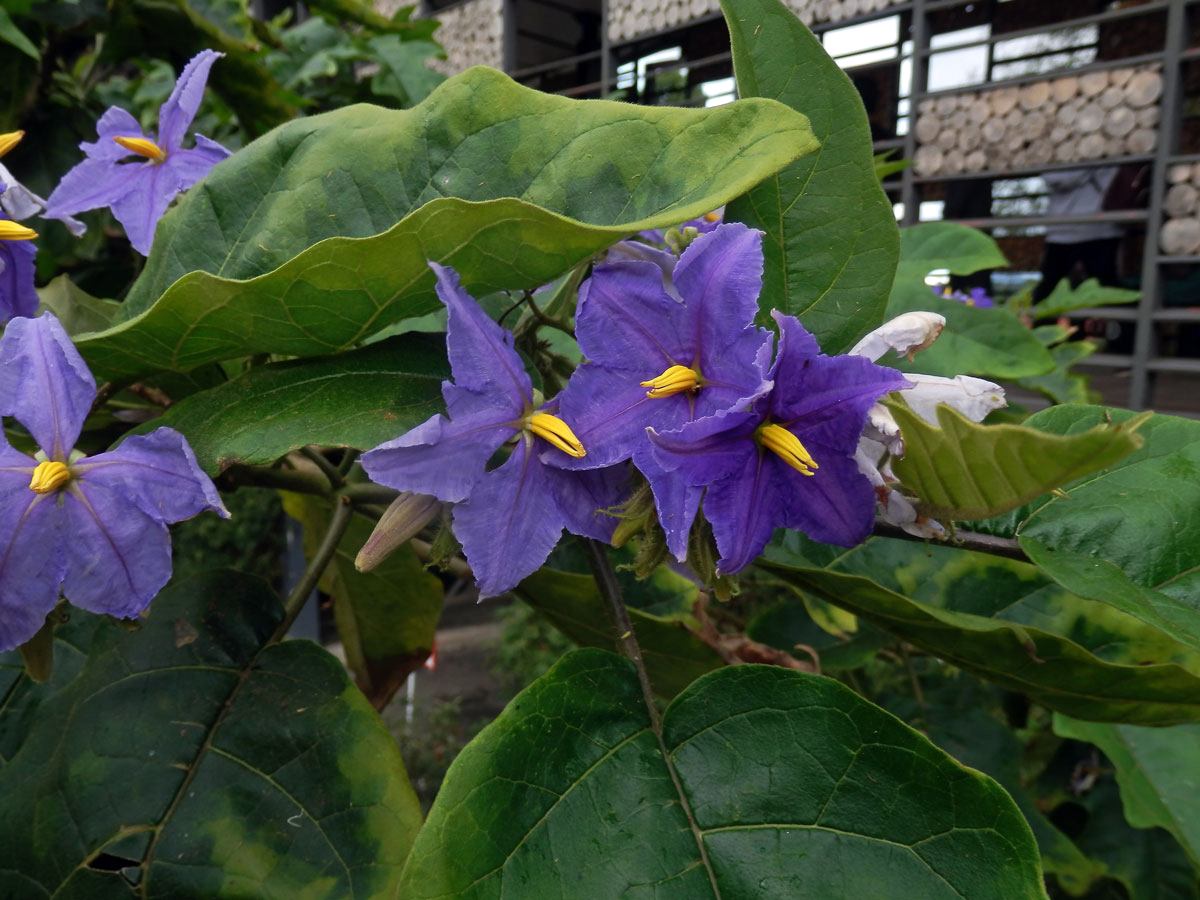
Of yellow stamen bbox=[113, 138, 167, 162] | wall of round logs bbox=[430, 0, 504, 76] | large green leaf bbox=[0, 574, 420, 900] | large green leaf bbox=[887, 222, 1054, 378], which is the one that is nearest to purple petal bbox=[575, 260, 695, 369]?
large green leaf bbox=[0, 574, 420, 900]

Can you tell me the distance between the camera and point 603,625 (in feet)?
2.64

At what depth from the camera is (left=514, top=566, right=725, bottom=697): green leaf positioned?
78cm

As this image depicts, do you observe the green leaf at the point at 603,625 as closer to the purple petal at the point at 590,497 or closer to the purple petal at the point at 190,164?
the purple petal at the point at 590,497

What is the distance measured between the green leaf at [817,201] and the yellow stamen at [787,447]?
126mm

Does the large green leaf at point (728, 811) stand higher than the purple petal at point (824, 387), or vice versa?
the purple petal at point (824, 387)

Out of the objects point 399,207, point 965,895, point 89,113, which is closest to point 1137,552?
point 965,895

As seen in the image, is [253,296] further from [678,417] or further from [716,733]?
[716,733]

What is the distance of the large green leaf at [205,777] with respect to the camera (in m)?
0.62

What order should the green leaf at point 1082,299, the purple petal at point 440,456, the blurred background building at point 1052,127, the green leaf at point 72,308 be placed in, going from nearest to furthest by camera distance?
the purple petal at point 440,456
the green leaf at point 72,308
the green leaf at point 1082,299
the blurred background building at point 1052,127

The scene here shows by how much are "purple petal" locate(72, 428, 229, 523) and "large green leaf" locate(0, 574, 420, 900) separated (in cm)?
16

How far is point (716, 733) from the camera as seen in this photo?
1.87 ft

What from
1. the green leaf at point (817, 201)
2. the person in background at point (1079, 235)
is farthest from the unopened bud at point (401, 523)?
the person in background at point (1079, 235)

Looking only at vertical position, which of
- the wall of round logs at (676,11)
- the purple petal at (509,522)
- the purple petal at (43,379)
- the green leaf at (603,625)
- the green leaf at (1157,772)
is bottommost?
the green leaf at (1157,772)

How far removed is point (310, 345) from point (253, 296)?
0.21 feet
